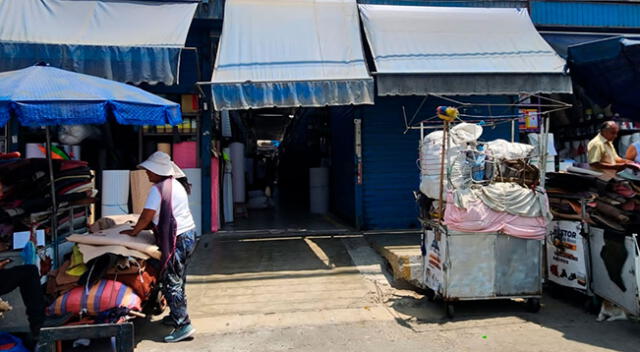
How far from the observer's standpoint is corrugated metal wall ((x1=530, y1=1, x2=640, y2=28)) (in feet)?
29.7

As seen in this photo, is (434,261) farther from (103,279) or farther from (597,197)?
(103,279)

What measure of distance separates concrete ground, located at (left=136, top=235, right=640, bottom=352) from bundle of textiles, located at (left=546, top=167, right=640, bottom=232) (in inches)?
43.8

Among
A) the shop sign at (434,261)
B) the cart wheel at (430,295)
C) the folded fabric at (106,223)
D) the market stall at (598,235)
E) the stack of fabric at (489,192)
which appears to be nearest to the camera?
the market stall at (598,235)

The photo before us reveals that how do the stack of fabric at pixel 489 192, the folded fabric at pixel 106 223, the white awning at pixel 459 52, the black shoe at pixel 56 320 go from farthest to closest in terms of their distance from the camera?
the white awning at pixel 459 52 → the folded fabric at pixel 106 223 → the stack of fabric at pixel 489 192 → the black shoe at pixel 56 320

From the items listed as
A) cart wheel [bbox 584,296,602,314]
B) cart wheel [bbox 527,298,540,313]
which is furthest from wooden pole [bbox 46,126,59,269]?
cart wheel [bbox 584,296,602,314]

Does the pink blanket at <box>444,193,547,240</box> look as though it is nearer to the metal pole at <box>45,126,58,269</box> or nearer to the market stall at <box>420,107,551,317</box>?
the market stall at <box>420,107,551,317</box>

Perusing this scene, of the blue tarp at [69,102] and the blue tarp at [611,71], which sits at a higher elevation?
the blue tarp at [611,71]

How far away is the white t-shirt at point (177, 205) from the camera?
14.4 ft

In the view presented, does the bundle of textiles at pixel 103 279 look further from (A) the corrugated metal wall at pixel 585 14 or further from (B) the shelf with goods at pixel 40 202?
(A) the corrugated metal wall at pixel 585 14

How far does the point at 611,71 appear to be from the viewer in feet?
19.0

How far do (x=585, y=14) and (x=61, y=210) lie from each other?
402 inches

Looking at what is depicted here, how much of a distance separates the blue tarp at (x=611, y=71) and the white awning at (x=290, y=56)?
287cm

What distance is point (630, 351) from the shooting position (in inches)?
161

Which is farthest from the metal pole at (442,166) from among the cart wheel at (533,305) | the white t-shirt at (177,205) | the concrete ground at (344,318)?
the white t-shirt at (177,205)
